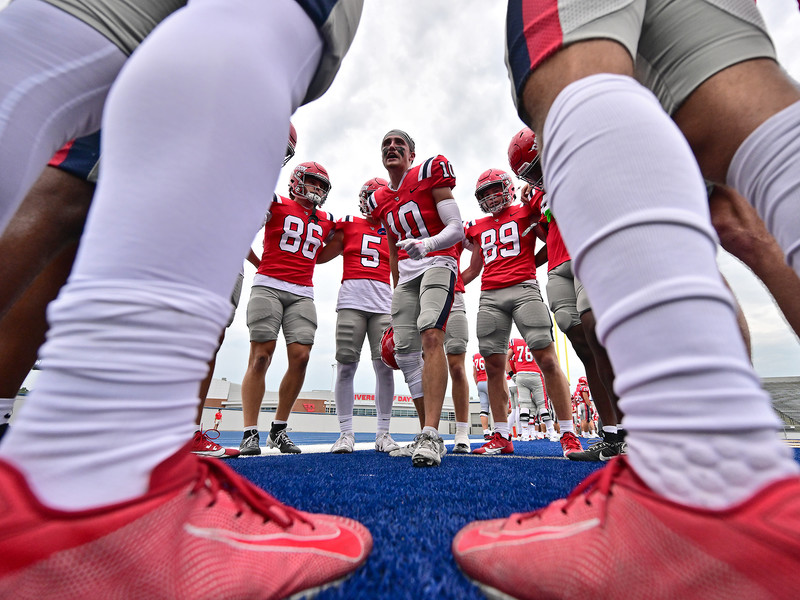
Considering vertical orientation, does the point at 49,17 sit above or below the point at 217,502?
above

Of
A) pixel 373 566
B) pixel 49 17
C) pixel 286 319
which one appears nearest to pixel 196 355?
pixel 373 566

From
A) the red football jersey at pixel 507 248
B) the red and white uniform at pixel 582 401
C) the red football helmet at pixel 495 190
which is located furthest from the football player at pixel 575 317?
the red and white uniform at pixel 582 401

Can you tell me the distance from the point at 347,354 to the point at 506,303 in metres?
1.18

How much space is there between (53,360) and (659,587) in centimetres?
48

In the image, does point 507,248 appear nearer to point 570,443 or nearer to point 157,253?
point 570,443

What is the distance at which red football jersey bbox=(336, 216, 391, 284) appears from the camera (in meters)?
3.25

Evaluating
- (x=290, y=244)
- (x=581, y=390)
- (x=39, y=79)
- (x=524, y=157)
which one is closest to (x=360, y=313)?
(x=290, y=244)

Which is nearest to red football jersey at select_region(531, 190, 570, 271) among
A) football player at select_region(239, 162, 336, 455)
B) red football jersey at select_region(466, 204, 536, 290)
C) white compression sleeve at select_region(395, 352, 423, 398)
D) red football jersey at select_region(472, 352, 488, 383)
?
red football jersey at select_region(466, 204, 536, 290)

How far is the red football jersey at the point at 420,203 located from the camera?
2.37 metres

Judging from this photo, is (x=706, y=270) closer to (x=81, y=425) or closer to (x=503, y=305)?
(x=81, y=425)

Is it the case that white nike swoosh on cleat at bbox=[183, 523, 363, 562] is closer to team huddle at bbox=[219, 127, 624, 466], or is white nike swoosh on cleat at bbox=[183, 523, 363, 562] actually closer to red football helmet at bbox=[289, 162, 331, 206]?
team huddle at bbox=[219, 127, 624, 466]

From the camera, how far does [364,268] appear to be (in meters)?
3.25

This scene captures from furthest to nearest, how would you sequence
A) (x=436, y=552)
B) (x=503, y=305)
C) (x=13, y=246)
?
(x=503, y=305) < (x=13, y=246) < (x=436, y=552)

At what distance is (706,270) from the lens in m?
0.34
